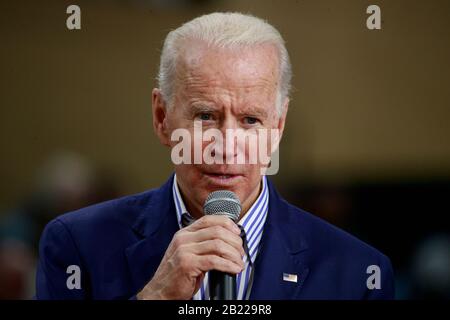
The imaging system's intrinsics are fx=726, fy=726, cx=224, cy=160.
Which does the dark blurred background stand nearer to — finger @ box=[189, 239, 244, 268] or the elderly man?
the elderly man

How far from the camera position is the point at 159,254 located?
5.16ft

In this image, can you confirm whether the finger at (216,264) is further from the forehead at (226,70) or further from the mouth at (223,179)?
the forehead at (226,70)

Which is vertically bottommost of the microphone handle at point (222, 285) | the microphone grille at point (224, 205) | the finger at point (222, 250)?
the microphone handle at point (222, 285)

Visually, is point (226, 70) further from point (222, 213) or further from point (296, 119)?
point (296, 119)

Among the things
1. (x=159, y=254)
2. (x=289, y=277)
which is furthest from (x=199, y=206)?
(x=289, y=277)

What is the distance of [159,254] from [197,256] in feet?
1.07

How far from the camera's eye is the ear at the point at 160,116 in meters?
1.59

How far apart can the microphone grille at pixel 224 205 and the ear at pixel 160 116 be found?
0.91ft

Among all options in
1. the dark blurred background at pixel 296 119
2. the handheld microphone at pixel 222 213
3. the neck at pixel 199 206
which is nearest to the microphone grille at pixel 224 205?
the handheld microphone at pixel 222 213

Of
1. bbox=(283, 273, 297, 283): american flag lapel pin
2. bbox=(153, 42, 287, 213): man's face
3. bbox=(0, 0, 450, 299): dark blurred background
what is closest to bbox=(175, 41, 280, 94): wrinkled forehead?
bbox=(153, 42, 287, 213): man's face

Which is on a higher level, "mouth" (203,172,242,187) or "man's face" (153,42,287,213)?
"man's face" (153,42,287,213)

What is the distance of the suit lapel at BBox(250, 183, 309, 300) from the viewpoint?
60.2 inches

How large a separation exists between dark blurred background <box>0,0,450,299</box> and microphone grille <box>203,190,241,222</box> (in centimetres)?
55

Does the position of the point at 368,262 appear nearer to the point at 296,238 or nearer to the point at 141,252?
the point at 296,238
